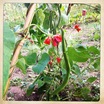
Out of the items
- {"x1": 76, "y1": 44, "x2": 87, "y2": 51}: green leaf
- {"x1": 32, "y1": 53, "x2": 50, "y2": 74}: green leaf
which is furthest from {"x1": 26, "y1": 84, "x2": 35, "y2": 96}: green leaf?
{"x1": 76, "y1": 44, "x2": 87, "y2": 51}: green leaf

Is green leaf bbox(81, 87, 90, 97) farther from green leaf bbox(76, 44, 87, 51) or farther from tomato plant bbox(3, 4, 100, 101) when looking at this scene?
green leaf bbox(76, 44, 87, 51)

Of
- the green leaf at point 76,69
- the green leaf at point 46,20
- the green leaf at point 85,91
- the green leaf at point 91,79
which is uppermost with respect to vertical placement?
the green leaf at point 46,20

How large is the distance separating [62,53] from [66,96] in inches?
12.7

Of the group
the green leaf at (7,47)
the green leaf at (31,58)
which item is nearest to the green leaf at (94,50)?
the green leaf at (31,58)

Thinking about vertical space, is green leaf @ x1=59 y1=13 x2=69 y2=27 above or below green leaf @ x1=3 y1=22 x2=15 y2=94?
above

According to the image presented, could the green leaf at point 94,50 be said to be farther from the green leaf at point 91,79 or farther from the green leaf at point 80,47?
the green leaf at point 91,79

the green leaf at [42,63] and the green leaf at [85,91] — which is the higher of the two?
the green leaf at [42,63]

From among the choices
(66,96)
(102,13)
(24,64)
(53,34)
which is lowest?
(66,96)

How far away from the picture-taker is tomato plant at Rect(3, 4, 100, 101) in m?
2.41

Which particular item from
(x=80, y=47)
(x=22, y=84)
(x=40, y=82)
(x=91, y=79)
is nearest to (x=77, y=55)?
(x=80, y=47)

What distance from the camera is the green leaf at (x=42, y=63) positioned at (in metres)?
2.41

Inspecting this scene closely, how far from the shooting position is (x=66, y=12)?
242 centimetres

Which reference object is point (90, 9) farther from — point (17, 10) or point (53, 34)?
point (17, 10)

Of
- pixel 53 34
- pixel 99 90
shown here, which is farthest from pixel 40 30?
pixel 99 90
